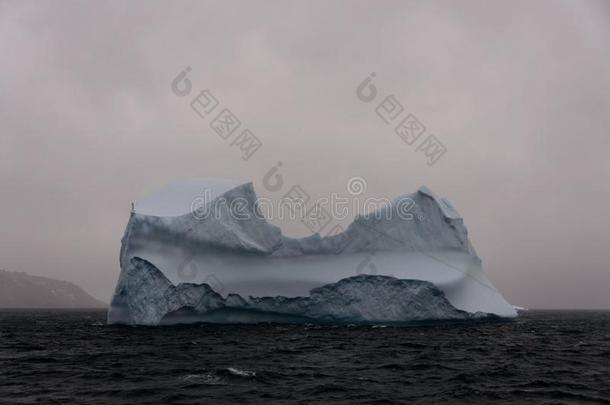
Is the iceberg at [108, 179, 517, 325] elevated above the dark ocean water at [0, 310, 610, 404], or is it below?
above

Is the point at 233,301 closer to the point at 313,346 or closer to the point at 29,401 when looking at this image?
the point at 313,346

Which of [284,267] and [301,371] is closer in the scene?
[301,371]

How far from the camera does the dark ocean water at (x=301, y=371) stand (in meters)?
11.8

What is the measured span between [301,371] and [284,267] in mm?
16910

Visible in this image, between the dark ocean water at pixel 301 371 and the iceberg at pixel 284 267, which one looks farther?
the iceberg at pixel 284 267

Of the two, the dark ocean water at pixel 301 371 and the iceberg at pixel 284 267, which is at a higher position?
the iceberg at pixel 284 267

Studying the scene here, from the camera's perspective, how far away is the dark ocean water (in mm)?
11797

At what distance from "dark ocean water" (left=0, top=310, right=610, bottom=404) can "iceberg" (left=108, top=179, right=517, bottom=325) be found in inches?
227

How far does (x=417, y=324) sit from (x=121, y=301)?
17476mm

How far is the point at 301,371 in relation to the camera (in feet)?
48.9

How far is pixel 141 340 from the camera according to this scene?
74.1 ft

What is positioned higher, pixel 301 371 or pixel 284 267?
pixel 284 267

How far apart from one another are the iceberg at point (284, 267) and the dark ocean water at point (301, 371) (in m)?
5.76

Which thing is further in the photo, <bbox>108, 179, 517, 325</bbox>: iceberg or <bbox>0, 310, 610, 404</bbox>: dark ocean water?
<bbox>108, 179, 517, 325</bbox>: iceberg
